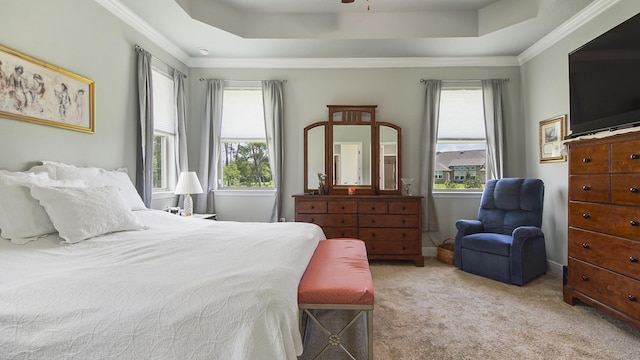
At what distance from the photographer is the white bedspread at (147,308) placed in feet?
3.35

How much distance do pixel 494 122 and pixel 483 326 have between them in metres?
2.97

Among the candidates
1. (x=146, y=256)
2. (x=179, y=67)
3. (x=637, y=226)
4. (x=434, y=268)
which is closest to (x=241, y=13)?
(x=179, y=67)

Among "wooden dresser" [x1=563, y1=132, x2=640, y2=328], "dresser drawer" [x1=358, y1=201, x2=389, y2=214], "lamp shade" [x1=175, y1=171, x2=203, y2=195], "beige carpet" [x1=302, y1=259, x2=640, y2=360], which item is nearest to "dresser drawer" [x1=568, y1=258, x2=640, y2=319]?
"wooden dresser" [x1=563, y1=132, x2=640, y2=328]

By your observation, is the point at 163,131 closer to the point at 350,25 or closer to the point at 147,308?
the point at 350,25

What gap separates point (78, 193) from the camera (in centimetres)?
199

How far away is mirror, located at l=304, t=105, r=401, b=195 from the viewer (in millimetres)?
4426

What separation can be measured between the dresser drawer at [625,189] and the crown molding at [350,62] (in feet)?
8.79

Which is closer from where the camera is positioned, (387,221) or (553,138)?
(553,138)

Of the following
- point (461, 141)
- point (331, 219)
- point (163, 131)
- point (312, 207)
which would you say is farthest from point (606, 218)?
point (163, 131)

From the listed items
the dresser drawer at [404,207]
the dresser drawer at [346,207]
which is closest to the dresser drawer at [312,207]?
the dresser drawer at [346,207]

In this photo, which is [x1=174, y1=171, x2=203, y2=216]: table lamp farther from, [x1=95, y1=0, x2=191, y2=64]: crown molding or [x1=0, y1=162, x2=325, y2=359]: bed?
[x1=0, y1=162, x2=325, y2=359]: bed

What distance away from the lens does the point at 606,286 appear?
2.36 meters

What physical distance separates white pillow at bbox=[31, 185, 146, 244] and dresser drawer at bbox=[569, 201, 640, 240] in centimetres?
336

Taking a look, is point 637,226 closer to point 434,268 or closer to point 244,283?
point 434,268
